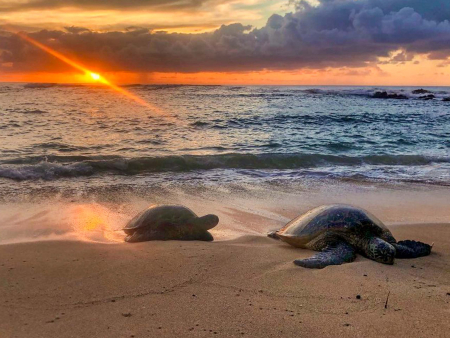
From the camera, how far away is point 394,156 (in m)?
14.7

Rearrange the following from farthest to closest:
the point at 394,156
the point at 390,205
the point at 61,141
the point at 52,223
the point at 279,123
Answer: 1. the point at 279,123
2. the point at 61,141
3. the point at 394,156
4. the point at 390,205
5. the point at 52,223

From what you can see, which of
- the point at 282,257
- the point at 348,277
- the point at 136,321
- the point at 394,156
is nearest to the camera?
the point at 136,321

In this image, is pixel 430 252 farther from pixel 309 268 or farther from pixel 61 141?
pixel 61 141

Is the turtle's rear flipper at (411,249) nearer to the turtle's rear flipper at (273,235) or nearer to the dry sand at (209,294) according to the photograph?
the dry sand at (209,294)

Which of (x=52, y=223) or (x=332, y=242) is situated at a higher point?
(x=332, y=242)

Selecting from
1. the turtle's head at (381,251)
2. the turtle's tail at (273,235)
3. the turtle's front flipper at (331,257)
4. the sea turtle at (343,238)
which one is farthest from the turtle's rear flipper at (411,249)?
the turtle's tail at (273,235)

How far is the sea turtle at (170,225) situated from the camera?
613 centimetres

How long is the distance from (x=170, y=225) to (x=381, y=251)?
3043mm

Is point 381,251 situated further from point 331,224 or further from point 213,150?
point 213,150

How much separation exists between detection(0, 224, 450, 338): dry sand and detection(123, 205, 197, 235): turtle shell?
902 millimetres

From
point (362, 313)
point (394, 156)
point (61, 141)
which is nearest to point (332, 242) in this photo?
point (362, 313)

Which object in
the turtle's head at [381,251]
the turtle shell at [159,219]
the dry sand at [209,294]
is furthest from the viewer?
the turtle shell at [159,219]

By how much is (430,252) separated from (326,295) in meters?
2.24

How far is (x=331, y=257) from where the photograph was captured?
15.9 feet
